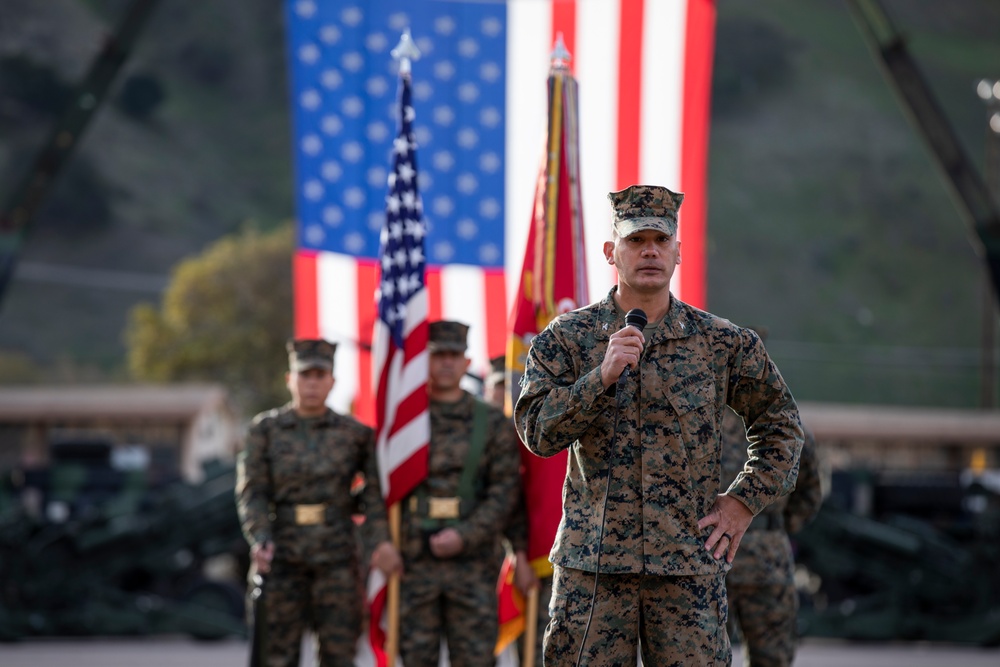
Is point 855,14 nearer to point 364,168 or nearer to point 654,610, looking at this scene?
point 364,168

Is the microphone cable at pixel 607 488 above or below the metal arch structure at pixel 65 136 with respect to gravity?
below

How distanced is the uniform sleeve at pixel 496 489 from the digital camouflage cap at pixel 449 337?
0.41 metres

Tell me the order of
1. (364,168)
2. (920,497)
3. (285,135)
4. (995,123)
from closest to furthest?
(364,168)
(920,497)
(995,123)
(285,135)

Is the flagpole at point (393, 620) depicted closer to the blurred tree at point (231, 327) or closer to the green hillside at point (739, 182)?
the blurred tree at point (231, 327)

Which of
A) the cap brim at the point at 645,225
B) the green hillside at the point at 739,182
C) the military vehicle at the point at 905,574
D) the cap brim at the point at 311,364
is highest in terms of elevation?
the green hillside at the point at 739,182

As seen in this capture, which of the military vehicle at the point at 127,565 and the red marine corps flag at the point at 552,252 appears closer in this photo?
the red marine corps flag at the point at 552,252

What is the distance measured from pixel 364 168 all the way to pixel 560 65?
272 cm

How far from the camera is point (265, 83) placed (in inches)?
3302

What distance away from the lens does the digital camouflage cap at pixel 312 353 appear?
639cm

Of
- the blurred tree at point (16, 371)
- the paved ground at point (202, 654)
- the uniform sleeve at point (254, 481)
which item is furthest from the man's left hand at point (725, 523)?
the blurred tree at point (16, 371)

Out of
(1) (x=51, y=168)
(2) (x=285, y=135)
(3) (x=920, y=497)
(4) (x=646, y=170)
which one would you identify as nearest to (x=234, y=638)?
(1) (x=51, y=168)

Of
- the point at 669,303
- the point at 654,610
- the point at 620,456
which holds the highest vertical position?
the point at 669,303

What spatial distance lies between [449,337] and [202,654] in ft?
15.8

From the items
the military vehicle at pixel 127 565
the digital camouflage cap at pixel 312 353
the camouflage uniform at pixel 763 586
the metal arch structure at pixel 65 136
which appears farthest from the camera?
the military vehicle at pixel 127 565
